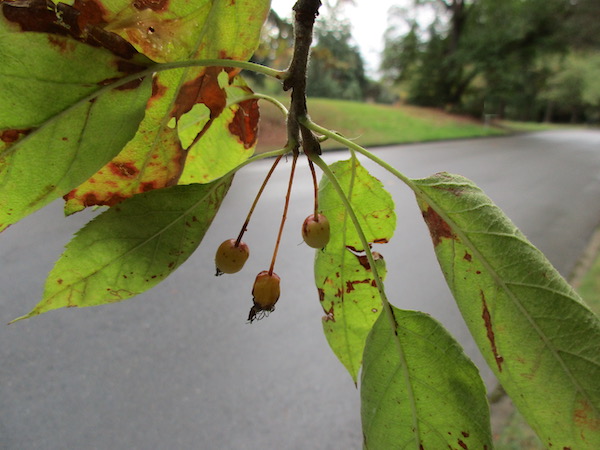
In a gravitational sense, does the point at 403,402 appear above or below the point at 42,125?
below

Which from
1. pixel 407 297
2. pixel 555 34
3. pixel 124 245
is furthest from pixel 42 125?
pixel 555 34

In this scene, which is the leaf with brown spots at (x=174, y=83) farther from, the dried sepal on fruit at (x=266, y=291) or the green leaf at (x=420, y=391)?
the green leaf at (x=420, y=391)

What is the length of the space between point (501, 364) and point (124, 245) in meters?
0.30

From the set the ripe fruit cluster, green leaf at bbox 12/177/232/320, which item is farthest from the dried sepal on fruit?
green leaf at bbox 12/177/232/320

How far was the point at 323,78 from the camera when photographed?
14859 millimetres

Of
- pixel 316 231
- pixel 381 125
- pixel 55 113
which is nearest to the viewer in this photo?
pixel 55 113

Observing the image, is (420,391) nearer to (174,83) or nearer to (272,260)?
(272,260)

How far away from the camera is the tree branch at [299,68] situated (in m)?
0.35

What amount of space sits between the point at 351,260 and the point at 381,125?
406 inches

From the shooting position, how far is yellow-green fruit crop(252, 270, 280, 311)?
44cm

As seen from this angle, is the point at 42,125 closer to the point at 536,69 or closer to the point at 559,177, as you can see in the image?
the point at 559,177

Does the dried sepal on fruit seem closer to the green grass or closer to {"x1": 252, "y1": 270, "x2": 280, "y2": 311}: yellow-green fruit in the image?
{"x1": 252, "y1": 270, "x2": 280, "y2": 311}: yellow-green fruit

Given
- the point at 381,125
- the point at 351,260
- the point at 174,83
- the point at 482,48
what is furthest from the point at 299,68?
the point at 482,48

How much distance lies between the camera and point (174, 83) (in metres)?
0.37
